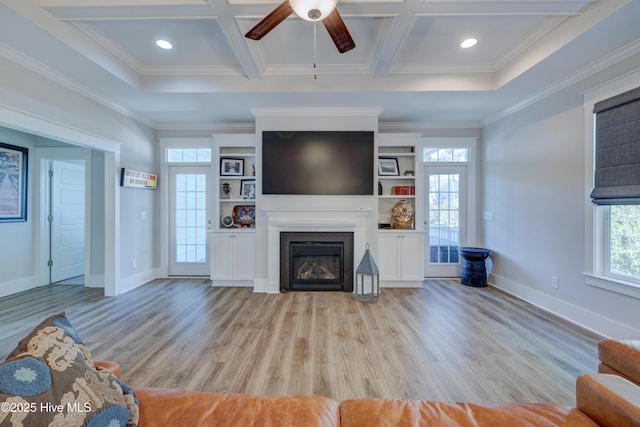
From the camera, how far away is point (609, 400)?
101 cm

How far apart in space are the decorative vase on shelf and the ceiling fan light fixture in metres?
3.17

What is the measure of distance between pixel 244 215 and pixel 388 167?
2643 mm

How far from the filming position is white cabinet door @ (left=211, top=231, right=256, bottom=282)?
436 centimetres

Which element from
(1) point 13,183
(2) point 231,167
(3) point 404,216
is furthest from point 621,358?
(1) point 13,183

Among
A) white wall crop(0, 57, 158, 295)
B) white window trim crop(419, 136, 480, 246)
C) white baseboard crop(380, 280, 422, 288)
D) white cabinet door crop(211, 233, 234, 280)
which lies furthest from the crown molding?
white wall crop(0, 57, 158, 295)

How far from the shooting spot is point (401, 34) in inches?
99.6

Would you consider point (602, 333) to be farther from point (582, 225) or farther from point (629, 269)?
point (582, 225)

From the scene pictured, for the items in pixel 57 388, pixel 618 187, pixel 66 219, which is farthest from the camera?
pixel 66 219

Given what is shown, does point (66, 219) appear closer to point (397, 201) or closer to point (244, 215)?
point (244, 215)

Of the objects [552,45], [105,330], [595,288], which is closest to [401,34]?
[552,45]

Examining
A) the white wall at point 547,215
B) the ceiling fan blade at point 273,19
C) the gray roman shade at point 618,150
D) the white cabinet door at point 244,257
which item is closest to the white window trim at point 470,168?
the white wall at point 547,215

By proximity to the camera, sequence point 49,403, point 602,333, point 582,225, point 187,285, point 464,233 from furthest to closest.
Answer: point 464,233, point 187,285, point 582,225, point 602,333, point 49,403

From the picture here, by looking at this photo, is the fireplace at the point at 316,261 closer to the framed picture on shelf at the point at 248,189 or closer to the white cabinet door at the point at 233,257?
the white cabinet door at the point at 233,257

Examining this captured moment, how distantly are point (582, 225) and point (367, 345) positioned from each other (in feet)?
8.87
